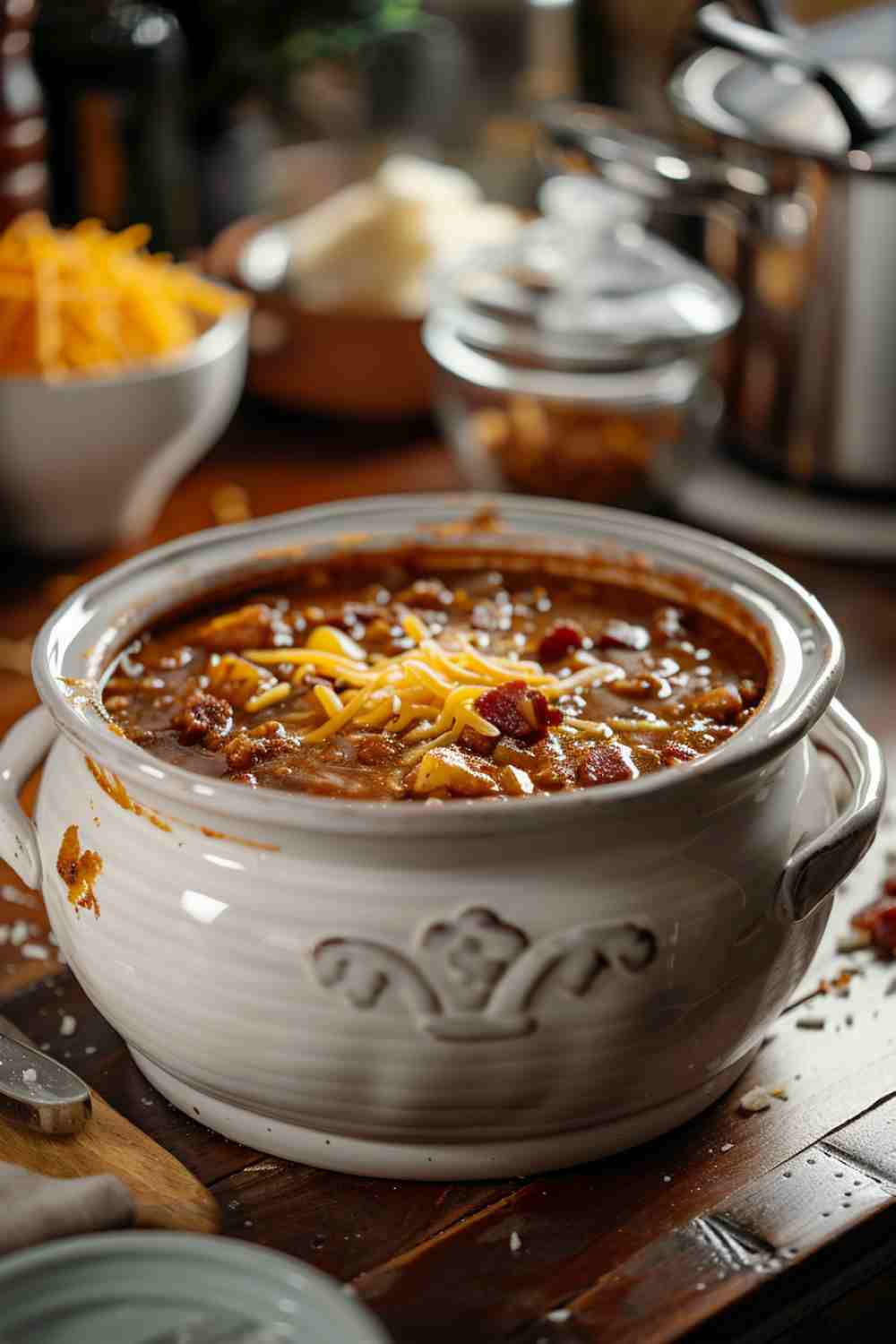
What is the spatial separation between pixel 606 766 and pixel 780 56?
0.99m

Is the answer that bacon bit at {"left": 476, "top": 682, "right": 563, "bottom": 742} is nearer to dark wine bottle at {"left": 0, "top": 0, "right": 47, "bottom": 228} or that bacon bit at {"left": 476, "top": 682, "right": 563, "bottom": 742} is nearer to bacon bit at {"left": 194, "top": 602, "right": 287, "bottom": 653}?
bacon bit at {"left": 194, "top": 602, "right": 287, "bottom": 653}

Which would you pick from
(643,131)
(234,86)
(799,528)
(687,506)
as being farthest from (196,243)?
(799,528)

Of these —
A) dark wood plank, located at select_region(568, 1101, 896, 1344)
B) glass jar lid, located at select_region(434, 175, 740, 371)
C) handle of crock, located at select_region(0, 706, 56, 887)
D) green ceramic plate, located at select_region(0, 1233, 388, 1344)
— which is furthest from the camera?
glass jar lid, located at select_region(434, 175, 740, 371)

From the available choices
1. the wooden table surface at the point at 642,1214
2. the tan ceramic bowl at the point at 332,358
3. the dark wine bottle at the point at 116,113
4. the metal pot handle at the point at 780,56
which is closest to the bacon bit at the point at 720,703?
the wooden table surface at the point at 642,1214

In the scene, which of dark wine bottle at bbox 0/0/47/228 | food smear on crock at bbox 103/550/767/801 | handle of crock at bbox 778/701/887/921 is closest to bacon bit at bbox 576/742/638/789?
food smear on crock at bbox 103/550/767/801

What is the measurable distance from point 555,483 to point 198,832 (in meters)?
1.21

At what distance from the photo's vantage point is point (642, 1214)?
3.47 ft

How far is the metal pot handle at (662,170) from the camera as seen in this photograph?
6.39ft

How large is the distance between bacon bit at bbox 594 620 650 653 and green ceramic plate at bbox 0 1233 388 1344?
59 centimetres

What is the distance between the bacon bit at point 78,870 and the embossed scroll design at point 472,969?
0.18 meters

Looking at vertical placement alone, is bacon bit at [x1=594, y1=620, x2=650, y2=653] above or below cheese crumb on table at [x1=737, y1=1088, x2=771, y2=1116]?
above

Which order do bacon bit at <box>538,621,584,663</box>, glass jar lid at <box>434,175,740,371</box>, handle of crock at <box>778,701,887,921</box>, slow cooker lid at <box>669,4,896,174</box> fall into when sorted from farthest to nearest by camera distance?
glass jar lid at <box>434,175,740,371</box>, slow cooker lid at <box>669,4,896,174</box>, bacon bit at <box>538,621,584,663</box>, handle of crock at <box>778,701,887,921</box>

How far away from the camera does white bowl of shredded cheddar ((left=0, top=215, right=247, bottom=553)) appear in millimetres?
1926

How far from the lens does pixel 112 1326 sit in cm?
86
